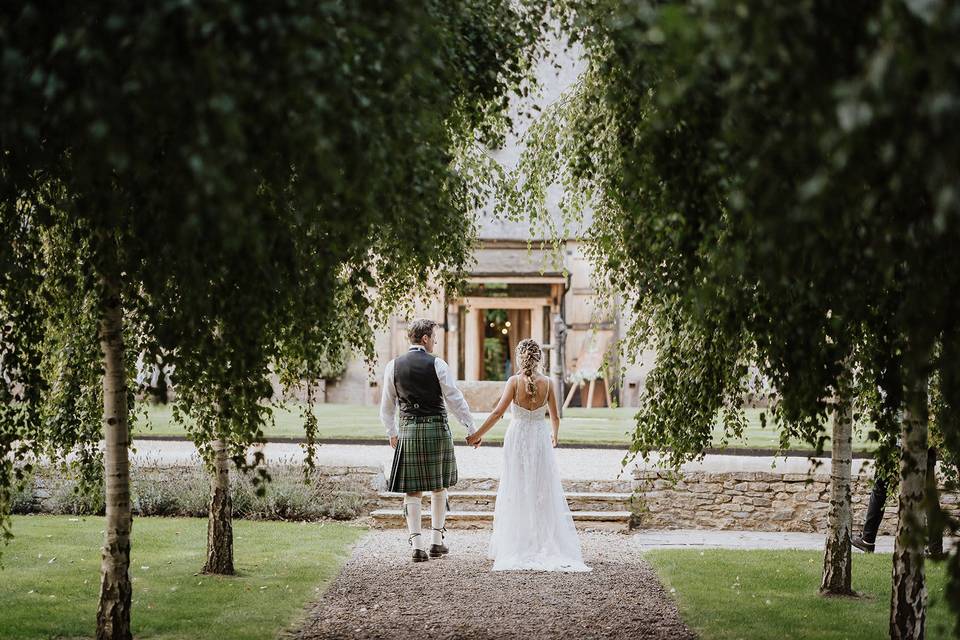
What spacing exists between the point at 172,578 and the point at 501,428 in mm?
9421

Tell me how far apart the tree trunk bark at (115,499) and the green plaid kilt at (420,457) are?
3412 millimetres

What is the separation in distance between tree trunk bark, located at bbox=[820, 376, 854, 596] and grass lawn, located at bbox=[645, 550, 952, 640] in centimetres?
16

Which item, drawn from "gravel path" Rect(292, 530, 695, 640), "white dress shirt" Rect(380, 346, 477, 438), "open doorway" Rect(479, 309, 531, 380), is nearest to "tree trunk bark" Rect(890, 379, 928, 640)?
"gravel path" Rect(292, 530, 695, 640)

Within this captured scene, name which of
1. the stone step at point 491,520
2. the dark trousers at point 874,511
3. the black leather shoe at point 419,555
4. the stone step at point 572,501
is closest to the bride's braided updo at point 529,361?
the black leather shoe at point 419,555

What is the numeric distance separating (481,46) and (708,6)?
3478mm

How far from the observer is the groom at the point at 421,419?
8891 mm

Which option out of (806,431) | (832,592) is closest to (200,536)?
(832,592)

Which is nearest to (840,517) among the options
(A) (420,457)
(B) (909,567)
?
(B) (909,567)

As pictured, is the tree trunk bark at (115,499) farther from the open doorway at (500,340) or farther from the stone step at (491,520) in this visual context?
the open doorway at (500,340)

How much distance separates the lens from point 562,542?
8.98 m

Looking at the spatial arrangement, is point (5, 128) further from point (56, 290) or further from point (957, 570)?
point (957, 570)

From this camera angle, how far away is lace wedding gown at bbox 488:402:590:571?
29.3 feet

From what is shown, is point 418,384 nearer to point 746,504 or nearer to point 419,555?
point 419,555

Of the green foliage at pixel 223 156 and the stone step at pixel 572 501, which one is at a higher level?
the green foliage at pixel 223 156
